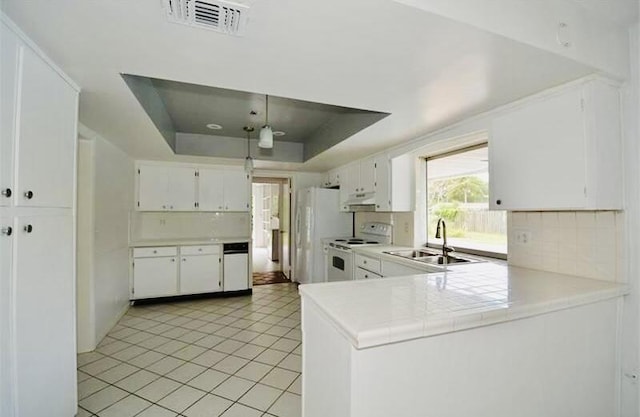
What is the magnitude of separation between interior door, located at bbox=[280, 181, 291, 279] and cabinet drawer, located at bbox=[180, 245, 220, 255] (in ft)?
5.23

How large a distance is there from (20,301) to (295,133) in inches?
139

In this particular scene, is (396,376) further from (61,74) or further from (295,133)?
(295,133)

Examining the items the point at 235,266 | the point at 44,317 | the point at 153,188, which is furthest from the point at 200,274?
the point at 44,317

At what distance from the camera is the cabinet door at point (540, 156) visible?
1.65 m

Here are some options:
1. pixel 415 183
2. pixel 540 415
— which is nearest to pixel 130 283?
pixel 415 183

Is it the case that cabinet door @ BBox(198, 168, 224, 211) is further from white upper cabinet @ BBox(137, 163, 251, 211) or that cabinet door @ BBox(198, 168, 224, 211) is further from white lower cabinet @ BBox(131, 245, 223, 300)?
white lower cabinet @ BBox(131, 245, 223, 300)

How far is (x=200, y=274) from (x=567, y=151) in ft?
A: 14.6

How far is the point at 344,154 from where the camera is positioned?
3859mm

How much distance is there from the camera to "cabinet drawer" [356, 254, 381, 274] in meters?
3.07

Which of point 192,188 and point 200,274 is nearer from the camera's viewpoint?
point 200,274

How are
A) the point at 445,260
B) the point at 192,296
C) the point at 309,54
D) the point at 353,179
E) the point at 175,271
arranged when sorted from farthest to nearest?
the point at 192,296, the point at 353,179, the point at 175,271, the point at 445,260, the point at 309,54

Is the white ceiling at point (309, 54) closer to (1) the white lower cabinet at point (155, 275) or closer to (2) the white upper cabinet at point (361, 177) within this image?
(2) the white upper cabinet at point (361, 177)

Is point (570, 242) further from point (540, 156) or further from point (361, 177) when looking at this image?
point (361, 177)

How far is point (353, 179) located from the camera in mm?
4344
